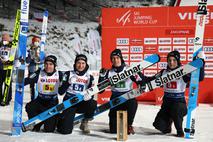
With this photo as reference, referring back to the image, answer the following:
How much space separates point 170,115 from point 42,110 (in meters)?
1.59

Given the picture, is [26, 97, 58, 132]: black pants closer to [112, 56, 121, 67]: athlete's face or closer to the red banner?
[112, 56, 121, 67]: athlete's face

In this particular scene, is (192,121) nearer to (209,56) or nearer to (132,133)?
(132,133)

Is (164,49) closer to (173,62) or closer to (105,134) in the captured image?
(173,62)

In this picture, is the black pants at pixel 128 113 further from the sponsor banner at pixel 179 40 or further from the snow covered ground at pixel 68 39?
the snow covered ground at pixel 68 39

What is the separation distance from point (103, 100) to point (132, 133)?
258cm

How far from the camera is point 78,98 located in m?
4.31

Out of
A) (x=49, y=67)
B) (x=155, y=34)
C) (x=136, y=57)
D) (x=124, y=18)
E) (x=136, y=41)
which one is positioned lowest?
(x=49, y=67)

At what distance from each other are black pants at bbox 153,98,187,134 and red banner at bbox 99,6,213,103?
2.29 metres

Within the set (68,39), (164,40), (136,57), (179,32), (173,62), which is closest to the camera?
(173,62)

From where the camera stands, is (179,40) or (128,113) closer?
(128,113)

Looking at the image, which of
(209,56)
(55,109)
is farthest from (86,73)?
(209,56)

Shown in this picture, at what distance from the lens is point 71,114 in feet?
14.4

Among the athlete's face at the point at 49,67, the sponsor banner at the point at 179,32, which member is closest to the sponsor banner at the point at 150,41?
the sponsor banner at the point at 179,32

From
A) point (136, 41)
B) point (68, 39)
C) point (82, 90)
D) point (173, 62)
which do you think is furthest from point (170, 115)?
point (68, 39)
